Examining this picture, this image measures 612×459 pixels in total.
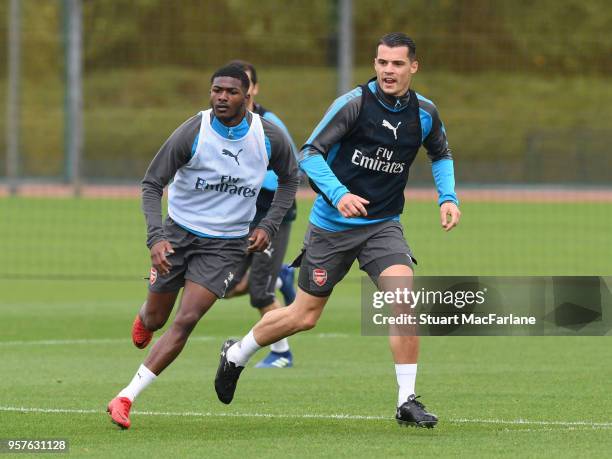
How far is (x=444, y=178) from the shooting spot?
964 cm

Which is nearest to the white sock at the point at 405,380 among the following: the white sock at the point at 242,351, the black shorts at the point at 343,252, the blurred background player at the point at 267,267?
the black shorts at the point at 343,252

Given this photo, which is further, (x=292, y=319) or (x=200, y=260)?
(x=292, y=319)

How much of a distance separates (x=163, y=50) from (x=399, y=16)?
350 inches

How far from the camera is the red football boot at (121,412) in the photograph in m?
8.73

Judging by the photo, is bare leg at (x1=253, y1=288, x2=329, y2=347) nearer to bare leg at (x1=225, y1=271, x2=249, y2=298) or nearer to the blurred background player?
the blurred background player

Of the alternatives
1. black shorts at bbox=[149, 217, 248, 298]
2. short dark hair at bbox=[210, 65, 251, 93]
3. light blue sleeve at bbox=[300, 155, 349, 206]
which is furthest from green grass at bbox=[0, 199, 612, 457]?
short dark hair at bbox=[210, 65, 251, 93]

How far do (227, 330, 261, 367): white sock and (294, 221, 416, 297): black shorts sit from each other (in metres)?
0.49

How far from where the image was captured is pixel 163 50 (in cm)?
4962

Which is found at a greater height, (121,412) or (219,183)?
(219,183)

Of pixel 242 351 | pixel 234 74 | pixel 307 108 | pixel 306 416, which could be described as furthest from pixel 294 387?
pixel 307 108

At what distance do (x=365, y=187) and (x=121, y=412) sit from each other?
6.88 feet

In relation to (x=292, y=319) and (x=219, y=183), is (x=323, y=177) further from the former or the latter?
(x=292, y=319)

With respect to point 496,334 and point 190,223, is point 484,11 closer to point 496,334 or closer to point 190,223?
point 496,334

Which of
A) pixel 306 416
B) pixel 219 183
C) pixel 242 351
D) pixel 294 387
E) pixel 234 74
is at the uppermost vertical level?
pixel 234 74
